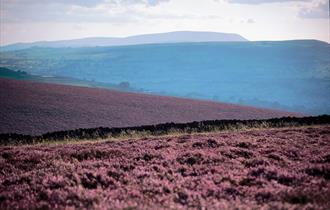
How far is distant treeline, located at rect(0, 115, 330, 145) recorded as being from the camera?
27.2m

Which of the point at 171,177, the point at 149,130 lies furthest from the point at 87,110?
the point at 171,177

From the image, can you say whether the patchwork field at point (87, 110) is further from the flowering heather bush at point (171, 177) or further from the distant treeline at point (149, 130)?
the flowering heather bush at point (171, 177)

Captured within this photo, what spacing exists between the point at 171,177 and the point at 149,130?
17.1 metres

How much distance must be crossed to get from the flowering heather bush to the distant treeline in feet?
27.2

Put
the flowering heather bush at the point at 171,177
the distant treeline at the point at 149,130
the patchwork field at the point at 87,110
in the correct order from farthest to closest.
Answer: the patchwork field at the point at 87,110
the distant treeline at the point at 149,130
the flowering heather bush at the point at 171,177

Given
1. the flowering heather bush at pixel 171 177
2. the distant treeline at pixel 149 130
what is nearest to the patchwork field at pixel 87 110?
the distant treeline at pixel 149 130

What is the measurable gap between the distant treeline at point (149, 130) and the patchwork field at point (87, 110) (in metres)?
7.68

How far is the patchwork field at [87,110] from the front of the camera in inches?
1574

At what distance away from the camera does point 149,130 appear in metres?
30.0

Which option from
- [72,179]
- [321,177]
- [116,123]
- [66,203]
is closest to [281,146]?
[321,177]

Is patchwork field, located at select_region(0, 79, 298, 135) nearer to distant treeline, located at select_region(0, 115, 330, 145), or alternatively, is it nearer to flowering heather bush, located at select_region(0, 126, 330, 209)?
distant treeline, located at select_region(0, 115, 330, 145)

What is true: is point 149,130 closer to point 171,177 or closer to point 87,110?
point 171,177

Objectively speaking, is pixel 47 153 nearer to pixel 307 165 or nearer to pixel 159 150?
pixel 159 150

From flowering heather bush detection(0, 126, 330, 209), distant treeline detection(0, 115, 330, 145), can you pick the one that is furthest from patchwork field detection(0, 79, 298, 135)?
flowering heather bush detection(0, 126, 330, 209)
